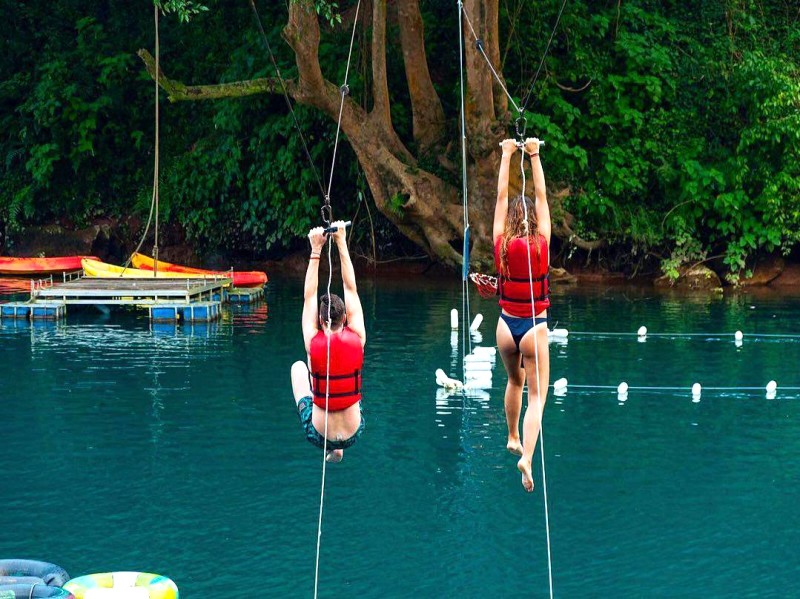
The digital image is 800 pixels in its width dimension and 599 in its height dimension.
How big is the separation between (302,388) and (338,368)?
3.67ft

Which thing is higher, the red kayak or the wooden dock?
the red kayak

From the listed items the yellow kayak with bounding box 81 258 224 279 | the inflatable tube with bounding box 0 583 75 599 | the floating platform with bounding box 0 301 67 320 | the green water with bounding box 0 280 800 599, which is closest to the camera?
the inflatable tube with bounding box 0 583 75 599

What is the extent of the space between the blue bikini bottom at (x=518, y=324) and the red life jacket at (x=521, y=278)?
5cm

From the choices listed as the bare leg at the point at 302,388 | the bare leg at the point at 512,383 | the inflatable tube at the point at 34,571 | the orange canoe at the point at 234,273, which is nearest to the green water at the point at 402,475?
the bare leg at the point at 302,388

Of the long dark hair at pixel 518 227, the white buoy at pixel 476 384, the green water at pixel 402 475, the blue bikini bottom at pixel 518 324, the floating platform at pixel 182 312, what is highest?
the long dark hair at pixel 518 227

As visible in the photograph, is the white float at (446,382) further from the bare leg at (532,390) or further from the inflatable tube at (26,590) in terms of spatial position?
the inflatable tube at (26,590)

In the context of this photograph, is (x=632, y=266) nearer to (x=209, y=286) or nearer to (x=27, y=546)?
(x=209, y=286)

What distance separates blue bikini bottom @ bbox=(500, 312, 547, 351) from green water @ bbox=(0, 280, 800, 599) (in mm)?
2701

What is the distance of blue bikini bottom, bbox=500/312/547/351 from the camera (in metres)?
10.4

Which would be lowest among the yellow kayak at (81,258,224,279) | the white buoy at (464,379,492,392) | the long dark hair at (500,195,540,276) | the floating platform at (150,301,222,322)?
the white buoy at (464,379,492,392)

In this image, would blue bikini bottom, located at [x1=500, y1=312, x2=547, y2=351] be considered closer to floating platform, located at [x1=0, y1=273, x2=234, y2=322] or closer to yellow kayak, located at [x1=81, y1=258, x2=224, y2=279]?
floating platform, located at [x1=0, y1=273, x2=234, y2=322]

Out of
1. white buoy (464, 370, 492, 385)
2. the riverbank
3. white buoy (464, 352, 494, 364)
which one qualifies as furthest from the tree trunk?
white buoy (464, 370, 492, 385)

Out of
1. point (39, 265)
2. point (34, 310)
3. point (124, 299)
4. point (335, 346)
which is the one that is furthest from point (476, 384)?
point (39, 265)

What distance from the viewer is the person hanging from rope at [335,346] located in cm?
980
